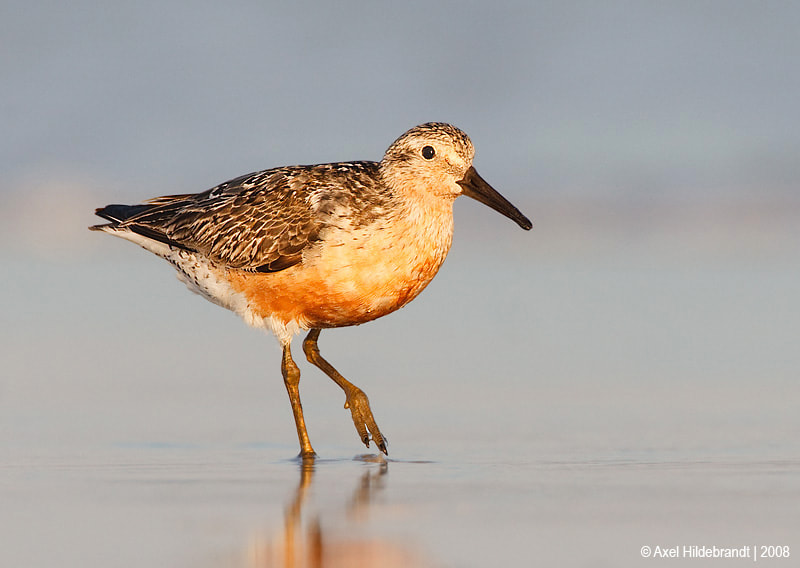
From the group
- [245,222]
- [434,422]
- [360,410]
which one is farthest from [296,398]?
[245,222]

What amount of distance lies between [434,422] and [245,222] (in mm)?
2080

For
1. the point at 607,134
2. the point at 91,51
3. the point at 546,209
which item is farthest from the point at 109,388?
the point at 91,51

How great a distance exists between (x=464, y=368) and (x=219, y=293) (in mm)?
2404

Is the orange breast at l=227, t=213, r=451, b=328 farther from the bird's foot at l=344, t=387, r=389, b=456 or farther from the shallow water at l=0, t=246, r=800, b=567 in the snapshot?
the shallow water at l=0, t=246, r=800, b=567

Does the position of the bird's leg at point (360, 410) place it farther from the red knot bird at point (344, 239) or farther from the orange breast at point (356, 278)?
the orange breast at point (356, 278)

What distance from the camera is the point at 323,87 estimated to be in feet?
74.3

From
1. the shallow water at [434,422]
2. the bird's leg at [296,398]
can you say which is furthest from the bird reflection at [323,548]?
the bird's leg at [296,398]

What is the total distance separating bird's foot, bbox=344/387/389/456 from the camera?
9.02m

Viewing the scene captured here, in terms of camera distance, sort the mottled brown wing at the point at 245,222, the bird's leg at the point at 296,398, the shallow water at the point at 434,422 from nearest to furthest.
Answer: the shallow water at the point at 434,422
the bird's leg at the point at 296,398
the mottled brown wing at the point at 245,222

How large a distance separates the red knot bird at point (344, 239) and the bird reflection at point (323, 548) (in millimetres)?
2185

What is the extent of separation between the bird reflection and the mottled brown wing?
288 cm

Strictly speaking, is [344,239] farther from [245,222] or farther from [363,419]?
[363,419]

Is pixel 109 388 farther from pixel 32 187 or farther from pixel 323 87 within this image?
pixel 323 87

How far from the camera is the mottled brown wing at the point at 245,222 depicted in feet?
30.8
